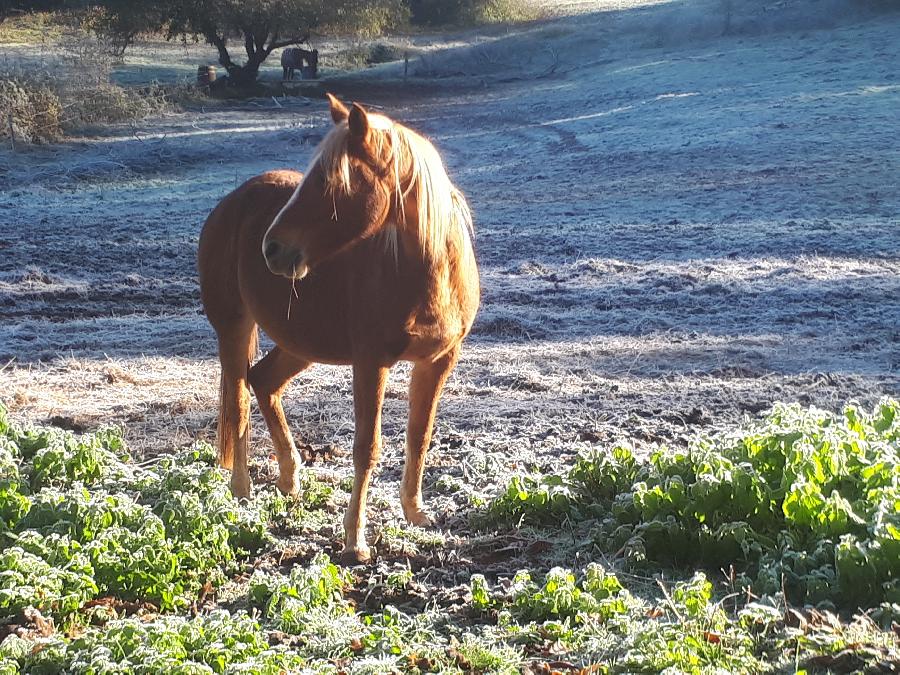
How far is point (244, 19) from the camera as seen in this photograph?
2478cm

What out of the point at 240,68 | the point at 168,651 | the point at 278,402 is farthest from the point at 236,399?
the point at 240,68

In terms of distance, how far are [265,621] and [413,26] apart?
38.2 meters

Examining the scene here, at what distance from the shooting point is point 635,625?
319 centimetres

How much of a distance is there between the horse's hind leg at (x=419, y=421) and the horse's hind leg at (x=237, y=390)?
882mm

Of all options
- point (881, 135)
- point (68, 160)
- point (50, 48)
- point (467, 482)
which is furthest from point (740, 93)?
point (50, 48)

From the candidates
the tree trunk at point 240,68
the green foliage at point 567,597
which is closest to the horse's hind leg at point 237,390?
the green foliage at point 567,597

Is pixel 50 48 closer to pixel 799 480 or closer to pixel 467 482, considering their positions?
pixel 467 482

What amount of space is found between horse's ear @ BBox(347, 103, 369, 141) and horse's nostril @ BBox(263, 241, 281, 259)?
51 centimetres

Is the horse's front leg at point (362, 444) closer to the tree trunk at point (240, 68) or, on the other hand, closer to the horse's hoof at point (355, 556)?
the horse's hoof at point (355, 556)

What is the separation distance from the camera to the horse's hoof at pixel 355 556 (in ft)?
13.9

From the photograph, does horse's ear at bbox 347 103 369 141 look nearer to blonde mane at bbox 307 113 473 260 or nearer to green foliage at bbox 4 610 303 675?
blonde mane at bbox 307 113 473 260

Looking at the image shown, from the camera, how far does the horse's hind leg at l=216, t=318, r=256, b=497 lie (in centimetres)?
488

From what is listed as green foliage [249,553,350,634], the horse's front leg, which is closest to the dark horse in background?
the horse's front leg

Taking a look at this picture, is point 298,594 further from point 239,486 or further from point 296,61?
point 296,61
